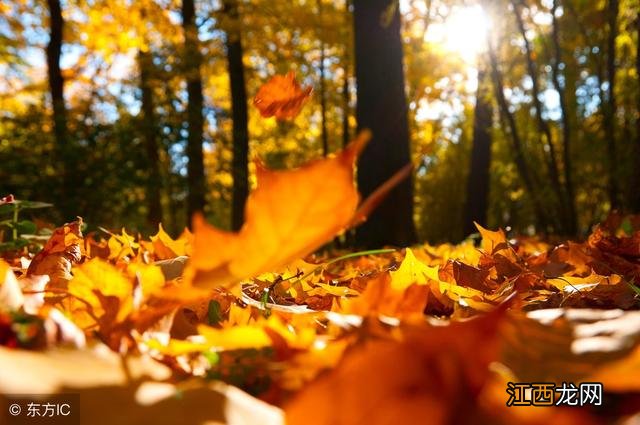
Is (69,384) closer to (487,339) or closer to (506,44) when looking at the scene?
(487,339)

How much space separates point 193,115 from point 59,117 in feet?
5.61

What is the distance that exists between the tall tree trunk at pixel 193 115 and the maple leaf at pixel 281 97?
627 cm

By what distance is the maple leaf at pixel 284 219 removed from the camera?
1.48 ft

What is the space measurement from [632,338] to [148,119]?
640 cm

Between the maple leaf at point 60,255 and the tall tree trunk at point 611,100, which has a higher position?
the tall tree trunk at point 611,100

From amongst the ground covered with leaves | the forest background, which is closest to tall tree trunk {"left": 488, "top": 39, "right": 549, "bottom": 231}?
the forest background

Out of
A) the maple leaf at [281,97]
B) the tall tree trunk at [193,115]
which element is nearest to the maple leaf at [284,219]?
the maple leaf at [281,97]

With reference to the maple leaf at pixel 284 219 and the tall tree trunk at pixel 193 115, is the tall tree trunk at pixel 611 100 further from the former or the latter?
the tall tree trunk at pixel 193 115

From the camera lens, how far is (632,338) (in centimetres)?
46

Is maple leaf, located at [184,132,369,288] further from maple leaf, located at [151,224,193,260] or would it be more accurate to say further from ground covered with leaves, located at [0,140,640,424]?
maple leaf, located at [151,224,193,260]

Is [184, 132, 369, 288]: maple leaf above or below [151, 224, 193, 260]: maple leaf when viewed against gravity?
above

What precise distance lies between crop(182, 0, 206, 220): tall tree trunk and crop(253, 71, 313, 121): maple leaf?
20.6ft

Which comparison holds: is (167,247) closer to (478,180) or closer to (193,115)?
(193,115)

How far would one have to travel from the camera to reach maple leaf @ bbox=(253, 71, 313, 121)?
1008 mm
